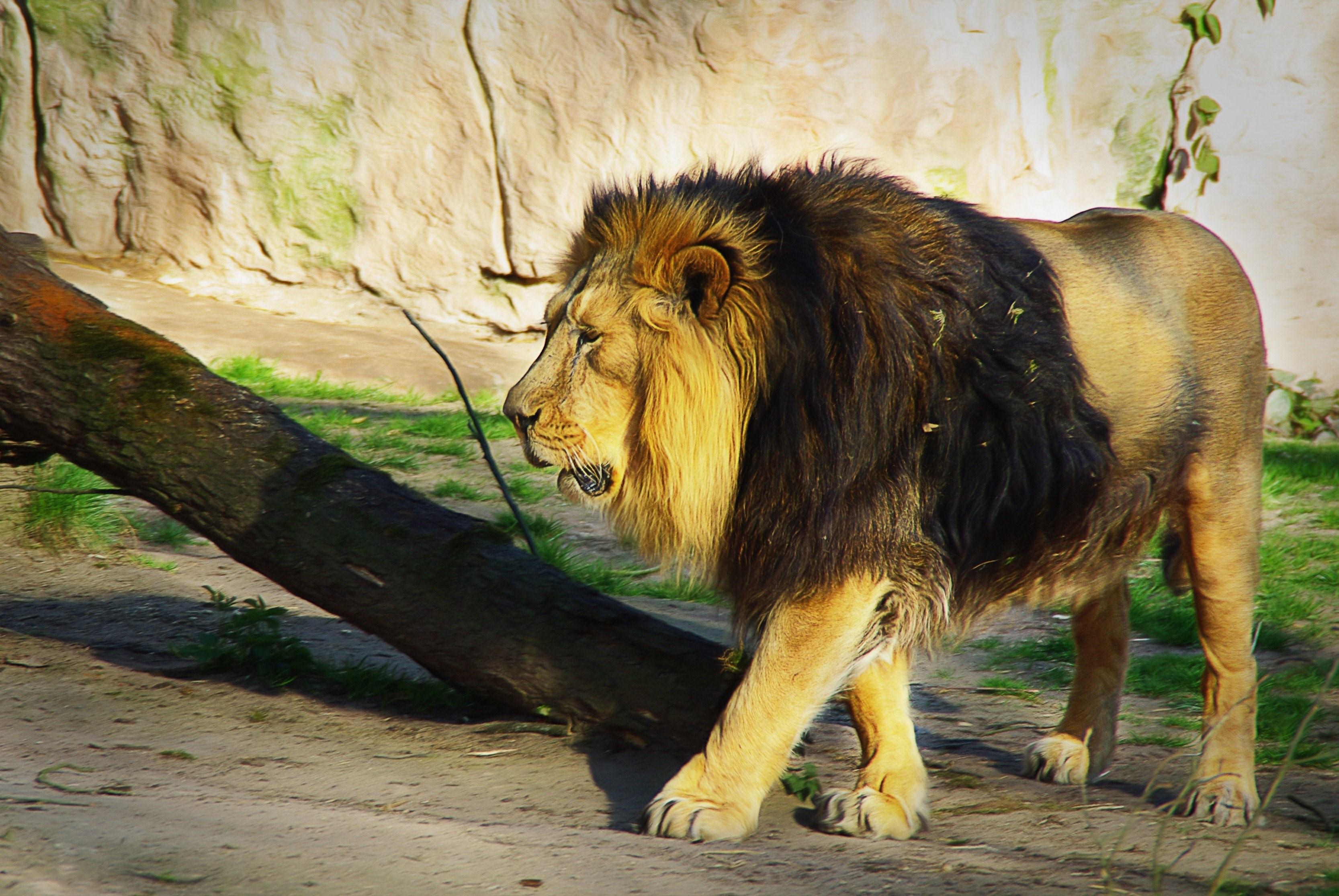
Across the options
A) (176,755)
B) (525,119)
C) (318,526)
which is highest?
(525,119)

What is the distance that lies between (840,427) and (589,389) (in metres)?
0.61

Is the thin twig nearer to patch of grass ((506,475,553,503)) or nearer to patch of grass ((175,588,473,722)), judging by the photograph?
patch of grass ((175,588,473,722))

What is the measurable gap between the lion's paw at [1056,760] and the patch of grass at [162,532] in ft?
11.8

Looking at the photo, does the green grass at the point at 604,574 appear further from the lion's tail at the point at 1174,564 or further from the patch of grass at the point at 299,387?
the patch of grass at the point at 299,387

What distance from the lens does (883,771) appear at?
2.91m

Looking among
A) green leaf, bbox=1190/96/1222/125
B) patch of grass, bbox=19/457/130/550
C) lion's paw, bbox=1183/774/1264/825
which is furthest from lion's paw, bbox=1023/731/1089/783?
green leaf, bbox=1190/96/1222/125

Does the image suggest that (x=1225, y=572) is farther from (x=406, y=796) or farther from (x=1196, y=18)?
(x=1196, y=18)

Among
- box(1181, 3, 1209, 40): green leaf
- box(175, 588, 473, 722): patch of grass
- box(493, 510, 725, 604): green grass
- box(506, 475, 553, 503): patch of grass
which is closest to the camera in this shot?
box(175, 588, 473, 722): patch of grass

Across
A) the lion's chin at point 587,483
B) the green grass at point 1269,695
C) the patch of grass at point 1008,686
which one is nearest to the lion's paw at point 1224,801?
the green grass at point 1269,695

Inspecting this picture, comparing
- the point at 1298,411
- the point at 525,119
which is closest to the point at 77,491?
the point at 525,119

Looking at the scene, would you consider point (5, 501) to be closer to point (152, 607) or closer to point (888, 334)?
point (152, 607)

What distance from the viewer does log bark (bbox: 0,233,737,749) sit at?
10.9 feet

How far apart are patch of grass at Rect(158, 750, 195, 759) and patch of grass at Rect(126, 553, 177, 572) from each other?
5.80 feet

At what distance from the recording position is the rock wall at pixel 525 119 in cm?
973
